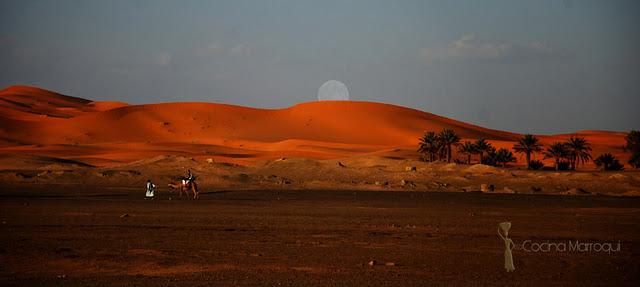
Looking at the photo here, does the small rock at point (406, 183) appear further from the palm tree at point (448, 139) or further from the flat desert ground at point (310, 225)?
the palm tree at point (448, 139)

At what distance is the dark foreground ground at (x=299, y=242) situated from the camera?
44.1 feet

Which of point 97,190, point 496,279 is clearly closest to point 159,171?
point 97,190

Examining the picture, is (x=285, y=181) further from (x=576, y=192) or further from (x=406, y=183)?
(x=576, y=192)

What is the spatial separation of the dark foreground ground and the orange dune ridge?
2148 inches

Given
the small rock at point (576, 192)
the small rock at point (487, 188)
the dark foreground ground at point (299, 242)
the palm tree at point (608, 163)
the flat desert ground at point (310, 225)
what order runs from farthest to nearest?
1. the palm tree at point (608, 163)
2. the small rock at point (487, 188)
3. the small rock at point (576, 192)
4. the flat desert ground at point (310, 225)
5. the dark foreground ground at point (299, 242)

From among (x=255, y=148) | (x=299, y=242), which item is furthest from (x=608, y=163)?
(x=299, y=242)

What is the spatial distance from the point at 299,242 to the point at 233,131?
100 m

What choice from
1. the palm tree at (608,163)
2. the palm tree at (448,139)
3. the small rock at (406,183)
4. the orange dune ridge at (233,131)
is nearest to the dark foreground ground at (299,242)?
the small rock at (406,183)

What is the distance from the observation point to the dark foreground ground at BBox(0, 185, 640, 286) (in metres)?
13.5

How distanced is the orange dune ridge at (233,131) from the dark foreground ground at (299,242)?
2148 inches

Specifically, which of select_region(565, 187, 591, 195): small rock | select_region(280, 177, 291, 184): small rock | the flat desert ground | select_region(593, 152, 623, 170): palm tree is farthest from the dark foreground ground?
select_region(593, 152, 623, 170): palm tree

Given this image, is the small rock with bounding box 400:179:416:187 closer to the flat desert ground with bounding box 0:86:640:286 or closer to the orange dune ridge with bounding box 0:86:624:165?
the flat desert ground with bounding box 0:86:640:286

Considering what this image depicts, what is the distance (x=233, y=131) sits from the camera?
11750 centimetres

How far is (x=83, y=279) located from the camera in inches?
512
